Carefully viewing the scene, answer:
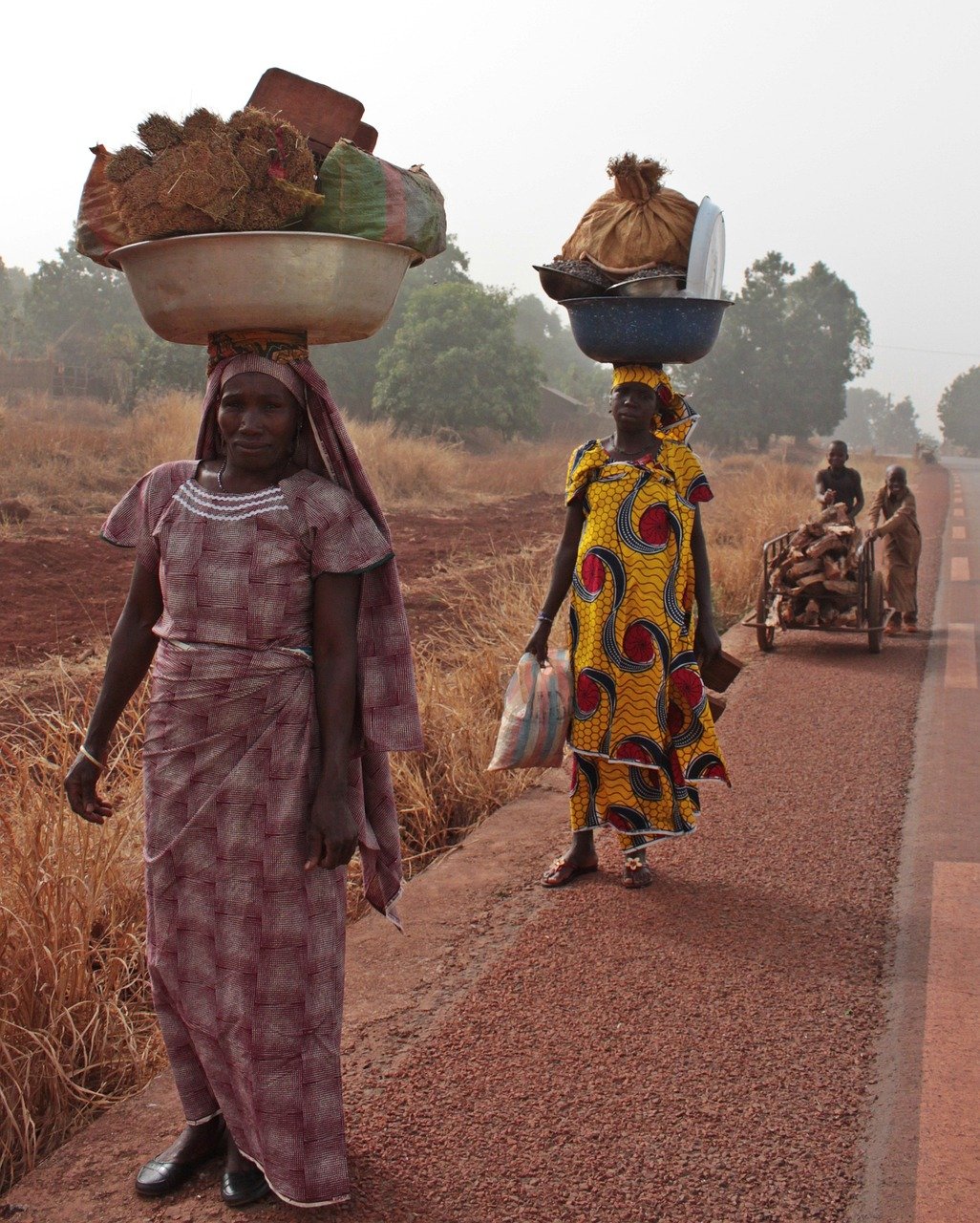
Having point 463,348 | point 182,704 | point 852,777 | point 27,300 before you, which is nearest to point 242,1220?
point 182,704

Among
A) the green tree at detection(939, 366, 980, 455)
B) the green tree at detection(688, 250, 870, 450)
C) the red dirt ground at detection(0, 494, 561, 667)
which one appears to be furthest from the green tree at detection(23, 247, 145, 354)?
the green tree at detection(939, 366, 980, 455)

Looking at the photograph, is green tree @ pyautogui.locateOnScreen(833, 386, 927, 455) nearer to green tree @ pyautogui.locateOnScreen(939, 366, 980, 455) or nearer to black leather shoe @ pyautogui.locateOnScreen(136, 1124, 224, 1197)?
green tree @ pyautogui.locateOnScreen(939, 366, 980, 455)

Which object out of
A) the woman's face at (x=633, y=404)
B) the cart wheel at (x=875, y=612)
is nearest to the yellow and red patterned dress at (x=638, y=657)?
the woman's face at (x=633, y=404)

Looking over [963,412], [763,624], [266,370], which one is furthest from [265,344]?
[963,412]

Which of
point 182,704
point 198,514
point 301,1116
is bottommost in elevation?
point 301,1116

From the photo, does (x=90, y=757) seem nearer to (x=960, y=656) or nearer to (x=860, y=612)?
(x=860, y=612)

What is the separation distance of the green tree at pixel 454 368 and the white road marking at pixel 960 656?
968 inches

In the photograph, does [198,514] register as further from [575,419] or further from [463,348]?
[575,419]

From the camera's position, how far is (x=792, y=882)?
4535mm

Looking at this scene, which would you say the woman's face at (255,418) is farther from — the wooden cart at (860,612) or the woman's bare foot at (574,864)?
the wooden cart at (860,612)

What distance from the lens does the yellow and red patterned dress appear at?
4332mm

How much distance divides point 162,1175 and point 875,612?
7.54 m

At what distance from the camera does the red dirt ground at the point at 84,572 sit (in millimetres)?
9195

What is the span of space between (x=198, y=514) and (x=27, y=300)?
53308 mm
